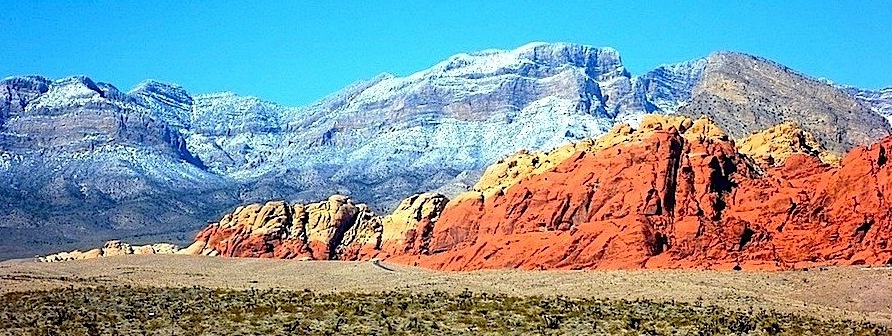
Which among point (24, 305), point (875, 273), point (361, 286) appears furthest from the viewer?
point (361, 286)

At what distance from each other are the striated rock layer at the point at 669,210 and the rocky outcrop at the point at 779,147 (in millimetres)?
151

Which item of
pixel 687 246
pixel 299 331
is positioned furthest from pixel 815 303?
pixel 299 331

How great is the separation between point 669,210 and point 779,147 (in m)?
17.3

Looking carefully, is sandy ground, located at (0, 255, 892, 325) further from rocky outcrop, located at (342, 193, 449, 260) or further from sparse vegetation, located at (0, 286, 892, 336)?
rocky outcrop, located at (342, 193, 449, 260)

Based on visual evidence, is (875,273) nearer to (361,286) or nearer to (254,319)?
(361,286)

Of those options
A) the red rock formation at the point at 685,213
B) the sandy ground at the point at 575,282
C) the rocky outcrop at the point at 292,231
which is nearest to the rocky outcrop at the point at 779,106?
the rocky outcrop at the point at 292,231

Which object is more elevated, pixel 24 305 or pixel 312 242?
pixel 312 242

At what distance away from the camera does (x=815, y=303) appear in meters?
46.7

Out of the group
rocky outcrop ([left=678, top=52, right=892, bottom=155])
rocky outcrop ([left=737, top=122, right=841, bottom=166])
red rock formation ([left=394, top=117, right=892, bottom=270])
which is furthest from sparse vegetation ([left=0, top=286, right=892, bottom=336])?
rocky outcrop ([left=678, top=52, right=892, bottom=155])

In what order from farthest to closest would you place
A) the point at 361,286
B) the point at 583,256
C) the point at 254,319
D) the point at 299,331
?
the point at 583,256, the point at 361,286, the point at 254,319, the point at 299,331

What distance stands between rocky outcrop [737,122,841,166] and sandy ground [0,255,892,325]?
19264mm

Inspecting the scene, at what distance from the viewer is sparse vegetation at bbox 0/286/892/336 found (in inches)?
1387

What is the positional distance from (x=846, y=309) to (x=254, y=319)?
26382mm

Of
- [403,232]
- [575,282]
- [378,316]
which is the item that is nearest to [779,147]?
[403,232]
